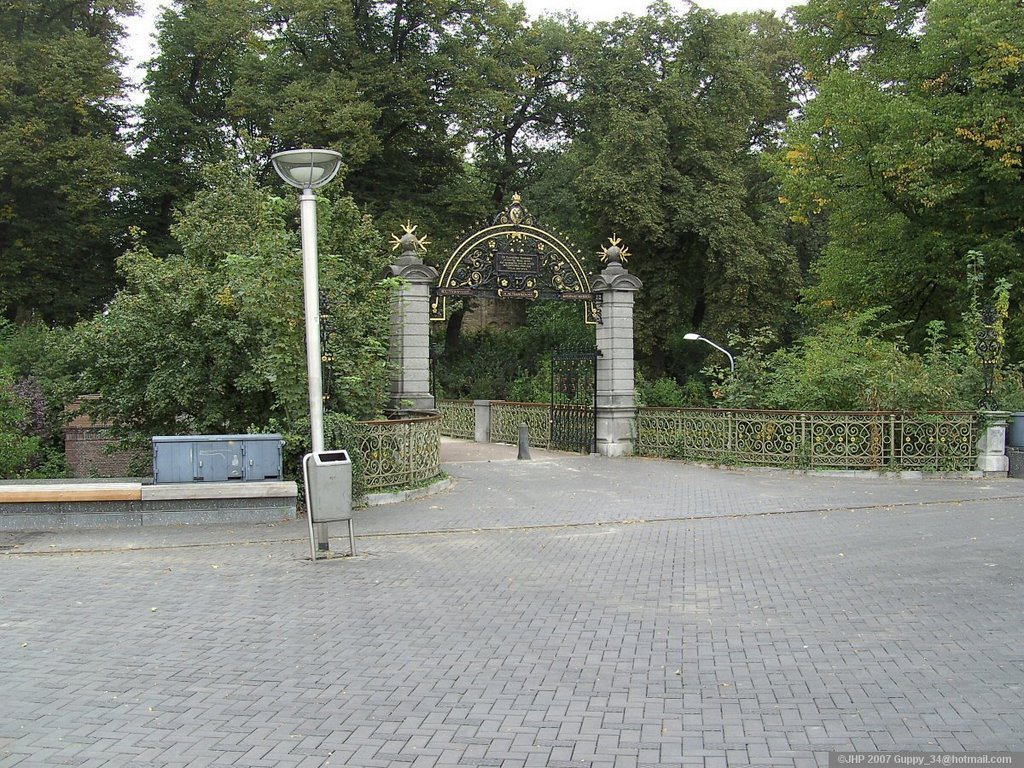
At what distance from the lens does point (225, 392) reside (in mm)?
13375

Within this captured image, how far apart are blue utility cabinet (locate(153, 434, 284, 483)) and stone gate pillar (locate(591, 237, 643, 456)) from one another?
1018 centimetres

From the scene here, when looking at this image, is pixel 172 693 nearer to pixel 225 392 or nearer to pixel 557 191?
pixel 225 392

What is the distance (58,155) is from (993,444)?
2664cm

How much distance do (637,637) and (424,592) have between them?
222cm

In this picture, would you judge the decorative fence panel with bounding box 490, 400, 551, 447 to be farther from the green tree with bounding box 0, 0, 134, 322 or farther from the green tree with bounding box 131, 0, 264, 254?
the green tree with bounding box 0, 0, 134, 322

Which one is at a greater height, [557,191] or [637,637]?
[557,191]

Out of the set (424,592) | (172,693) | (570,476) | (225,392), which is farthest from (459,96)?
(172,693)

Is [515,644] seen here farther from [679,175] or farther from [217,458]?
[679,175]

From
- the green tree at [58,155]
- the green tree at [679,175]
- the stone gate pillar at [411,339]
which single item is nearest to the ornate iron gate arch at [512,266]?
the stone gate pillar at [411,339]

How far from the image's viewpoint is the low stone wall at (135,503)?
446 inches

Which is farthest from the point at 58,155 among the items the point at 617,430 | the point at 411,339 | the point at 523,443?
the point at 617,430

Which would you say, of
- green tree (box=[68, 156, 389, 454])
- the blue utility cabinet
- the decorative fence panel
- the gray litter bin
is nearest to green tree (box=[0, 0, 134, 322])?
the decorative fence panel

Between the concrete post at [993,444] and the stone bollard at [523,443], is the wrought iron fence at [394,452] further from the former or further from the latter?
the concrete post at [993,444]

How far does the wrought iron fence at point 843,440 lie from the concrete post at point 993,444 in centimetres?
15
